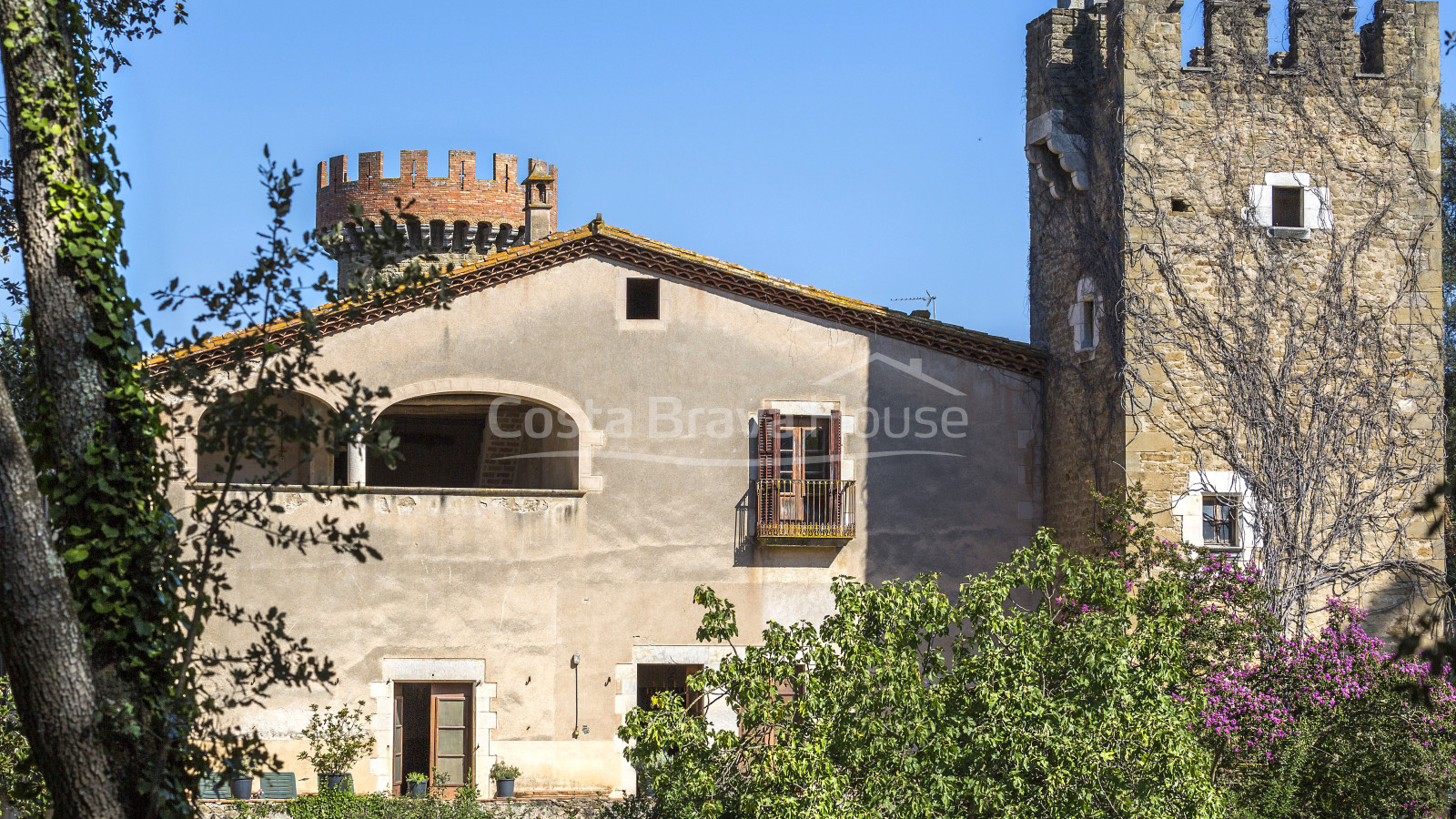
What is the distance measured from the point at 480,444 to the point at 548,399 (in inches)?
198

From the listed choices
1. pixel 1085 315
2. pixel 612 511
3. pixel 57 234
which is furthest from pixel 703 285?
pixel 57 234

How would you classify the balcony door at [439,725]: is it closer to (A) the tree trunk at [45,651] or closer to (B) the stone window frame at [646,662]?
(B) the stone window frame at [646,662]

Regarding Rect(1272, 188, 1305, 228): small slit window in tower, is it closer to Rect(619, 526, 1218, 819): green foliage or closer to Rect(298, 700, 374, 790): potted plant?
Rect(619, 526, 1218, 819): green foliage

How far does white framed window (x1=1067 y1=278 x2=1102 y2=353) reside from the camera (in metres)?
16.1

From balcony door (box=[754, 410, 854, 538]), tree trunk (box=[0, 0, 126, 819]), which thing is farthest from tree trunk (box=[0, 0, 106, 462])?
balcony door (box=[754, 410, 854, 538])

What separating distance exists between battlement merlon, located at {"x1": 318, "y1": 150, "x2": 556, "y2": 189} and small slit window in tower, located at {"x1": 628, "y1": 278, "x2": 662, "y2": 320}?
1176 cm

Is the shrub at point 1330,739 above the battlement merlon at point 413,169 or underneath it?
underneath

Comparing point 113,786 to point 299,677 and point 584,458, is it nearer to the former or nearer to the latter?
point 299,677

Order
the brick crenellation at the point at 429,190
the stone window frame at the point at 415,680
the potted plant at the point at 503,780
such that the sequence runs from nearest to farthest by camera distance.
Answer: the potted plant at the point at 503,780, the stone window frame at the point at 415,680, the brick crenellation at the point at 429,190

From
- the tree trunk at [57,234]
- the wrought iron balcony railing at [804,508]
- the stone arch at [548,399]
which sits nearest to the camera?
the tree trunk at [57,234]

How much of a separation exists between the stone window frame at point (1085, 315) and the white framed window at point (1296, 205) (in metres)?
1.72

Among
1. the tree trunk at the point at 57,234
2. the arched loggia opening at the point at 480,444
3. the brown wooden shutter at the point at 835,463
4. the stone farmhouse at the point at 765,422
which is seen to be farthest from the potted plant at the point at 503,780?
the tree trunk at the point at 57,234

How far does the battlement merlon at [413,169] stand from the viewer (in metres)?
28.5

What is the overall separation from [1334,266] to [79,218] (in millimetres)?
12491
